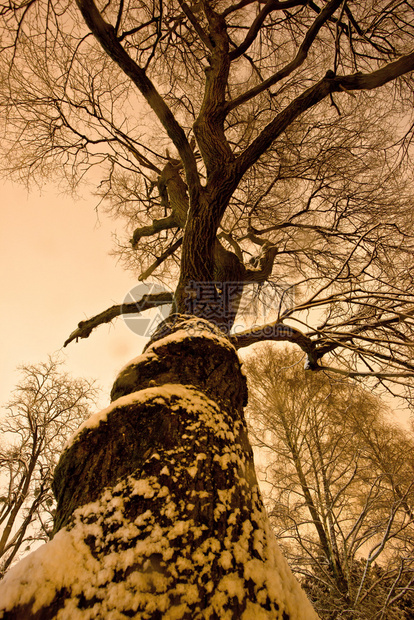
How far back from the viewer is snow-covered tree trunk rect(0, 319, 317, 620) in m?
0.65

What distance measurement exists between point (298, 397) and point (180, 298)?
18.5ft

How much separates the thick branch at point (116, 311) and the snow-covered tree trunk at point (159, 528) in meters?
2.67

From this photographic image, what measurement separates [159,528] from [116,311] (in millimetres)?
3451

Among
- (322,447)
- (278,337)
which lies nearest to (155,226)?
(278,337)

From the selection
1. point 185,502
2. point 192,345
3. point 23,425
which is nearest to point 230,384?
point 192,345

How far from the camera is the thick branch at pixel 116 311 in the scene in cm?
386

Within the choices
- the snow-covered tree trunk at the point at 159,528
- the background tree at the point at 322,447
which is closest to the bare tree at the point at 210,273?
the snow-covered tree trunk at the point at 159,528

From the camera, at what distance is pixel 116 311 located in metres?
3.96

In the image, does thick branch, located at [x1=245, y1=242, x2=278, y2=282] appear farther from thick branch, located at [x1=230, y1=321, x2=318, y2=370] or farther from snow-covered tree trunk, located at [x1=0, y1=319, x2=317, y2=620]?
snow-covered tree trunk, located at [x1=0, y1=319, x2=317, y2=620]

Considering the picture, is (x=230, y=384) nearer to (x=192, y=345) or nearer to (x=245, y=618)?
(x=192, y=345)

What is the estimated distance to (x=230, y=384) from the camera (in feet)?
5.02

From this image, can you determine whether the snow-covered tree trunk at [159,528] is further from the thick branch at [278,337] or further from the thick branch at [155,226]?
the thick branch at [155,226]

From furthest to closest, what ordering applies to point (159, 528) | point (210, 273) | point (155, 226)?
point (155, 226)
point (210, 273)
point (159, 528)

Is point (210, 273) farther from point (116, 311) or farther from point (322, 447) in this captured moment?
point (322, 447)
